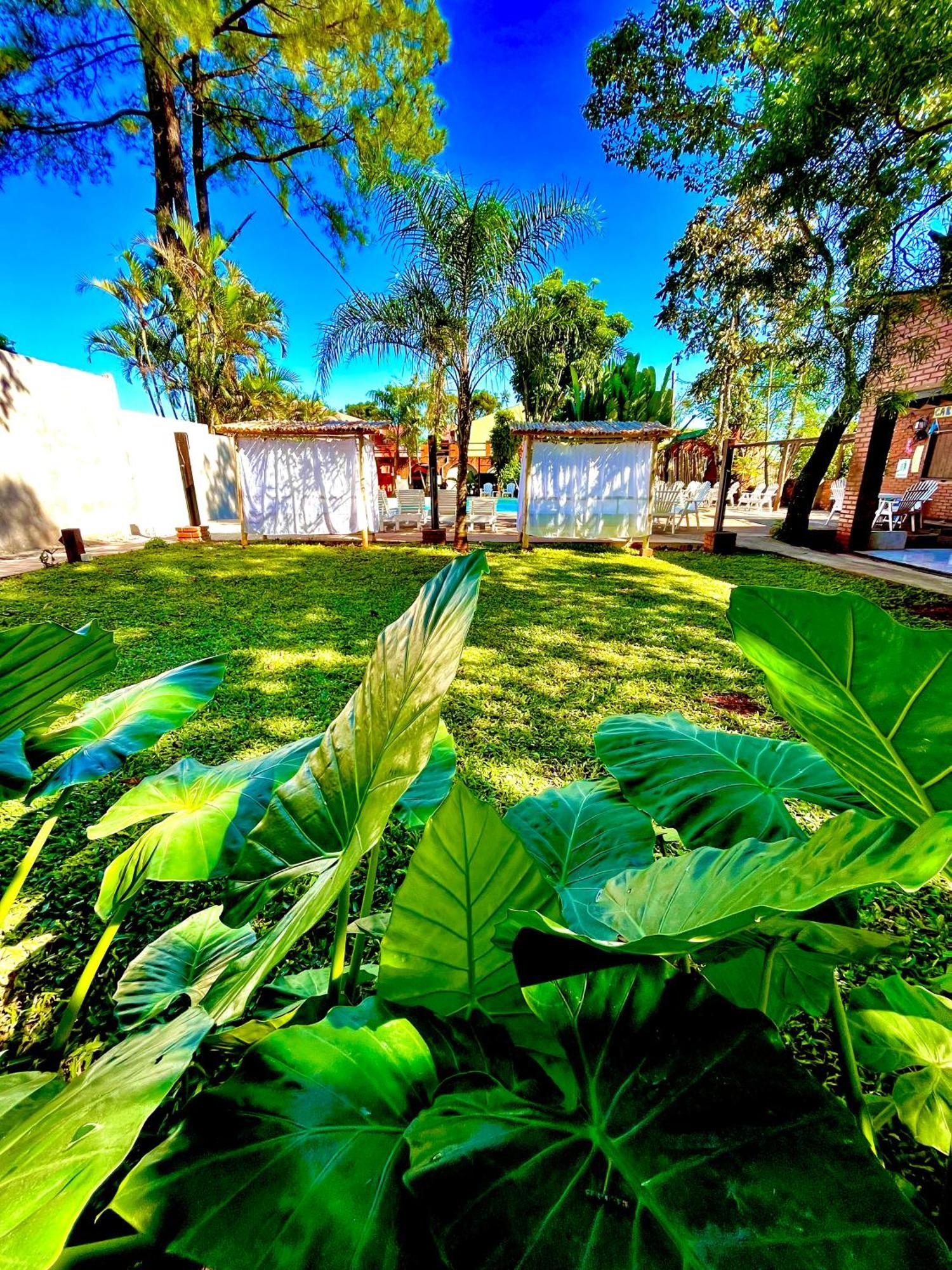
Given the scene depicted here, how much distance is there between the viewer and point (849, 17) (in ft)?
10.9

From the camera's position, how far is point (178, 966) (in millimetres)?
785

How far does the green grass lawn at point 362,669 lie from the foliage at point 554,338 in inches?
107

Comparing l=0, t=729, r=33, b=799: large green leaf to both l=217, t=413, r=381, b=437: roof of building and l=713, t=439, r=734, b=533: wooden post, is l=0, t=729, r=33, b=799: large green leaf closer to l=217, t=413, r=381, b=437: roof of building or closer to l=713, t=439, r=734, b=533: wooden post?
l=217, t=413, r=381, b=437: roof of building

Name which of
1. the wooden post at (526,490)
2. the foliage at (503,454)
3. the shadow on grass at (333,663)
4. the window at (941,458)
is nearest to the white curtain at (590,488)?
the wooden post at (526,490)

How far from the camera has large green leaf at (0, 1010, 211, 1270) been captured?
0.24m

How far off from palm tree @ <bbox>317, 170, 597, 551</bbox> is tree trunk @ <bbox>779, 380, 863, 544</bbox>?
136 inches

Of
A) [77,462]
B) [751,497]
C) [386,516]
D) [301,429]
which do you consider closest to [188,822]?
[301,429]

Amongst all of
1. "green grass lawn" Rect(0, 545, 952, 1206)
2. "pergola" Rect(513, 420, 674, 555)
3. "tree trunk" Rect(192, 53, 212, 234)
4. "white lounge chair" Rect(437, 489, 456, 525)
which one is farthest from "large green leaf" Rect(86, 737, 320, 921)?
"tree trunk" Rect(192, 53, 212, 234)

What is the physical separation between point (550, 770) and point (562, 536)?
6476mm

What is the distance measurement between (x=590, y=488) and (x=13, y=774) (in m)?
7.95

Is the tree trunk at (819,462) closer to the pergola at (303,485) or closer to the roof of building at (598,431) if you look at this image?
the roof of building at (598,431)

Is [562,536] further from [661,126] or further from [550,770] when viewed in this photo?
[550,770]

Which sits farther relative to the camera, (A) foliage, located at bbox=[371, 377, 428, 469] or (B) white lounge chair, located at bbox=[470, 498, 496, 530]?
(A) foliage, located at bbox=[371, 377, 428, 469]

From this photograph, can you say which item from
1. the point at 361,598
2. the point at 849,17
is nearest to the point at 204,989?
the point at 361,598
